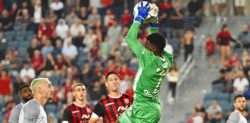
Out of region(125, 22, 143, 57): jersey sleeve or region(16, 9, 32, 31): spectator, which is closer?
region(125, 22, 143, 57): jersey sleeve

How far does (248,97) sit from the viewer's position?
21312 mm

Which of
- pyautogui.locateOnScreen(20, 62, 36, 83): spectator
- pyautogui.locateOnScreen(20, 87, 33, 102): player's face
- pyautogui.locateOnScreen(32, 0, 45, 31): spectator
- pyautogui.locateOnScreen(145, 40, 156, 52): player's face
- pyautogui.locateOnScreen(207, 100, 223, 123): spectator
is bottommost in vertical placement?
pyautogui.locateOnScreen(207, 100, 223, 123): spectator

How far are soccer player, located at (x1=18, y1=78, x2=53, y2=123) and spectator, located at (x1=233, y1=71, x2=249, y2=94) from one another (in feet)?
34.5

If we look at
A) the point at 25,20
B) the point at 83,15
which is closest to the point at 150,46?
the point at 83,15

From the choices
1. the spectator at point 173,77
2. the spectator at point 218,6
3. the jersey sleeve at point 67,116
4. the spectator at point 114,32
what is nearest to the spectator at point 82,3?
the spectator at point 114,32

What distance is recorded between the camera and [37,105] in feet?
37.8

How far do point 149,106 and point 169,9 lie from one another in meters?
14.9

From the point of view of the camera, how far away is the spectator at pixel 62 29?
2705cm

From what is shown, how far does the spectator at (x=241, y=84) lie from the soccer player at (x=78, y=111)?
8677 millimetres

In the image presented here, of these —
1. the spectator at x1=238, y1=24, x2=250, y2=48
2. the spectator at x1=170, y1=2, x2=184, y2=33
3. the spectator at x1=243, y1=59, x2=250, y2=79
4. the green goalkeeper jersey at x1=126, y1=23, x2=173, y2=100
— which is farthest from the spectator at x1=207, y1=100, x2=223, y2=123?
the green goalkeeper jersey at x1=126, y1=23, x2=173, y2=100

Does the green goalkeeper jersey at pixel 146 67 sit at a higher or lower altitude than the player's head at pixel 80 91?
higher

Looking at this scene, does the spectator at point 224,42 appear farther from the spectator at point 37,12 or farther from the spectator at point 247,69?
the spectator at point 37,12

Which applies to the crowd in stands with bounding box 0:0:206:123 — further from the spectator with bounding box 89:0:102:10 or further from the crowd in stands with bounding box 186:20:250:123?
the crowd in stands with bounding box 186:20:250:123

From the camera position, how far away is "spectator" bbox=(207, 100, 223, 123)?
20.8 meters
